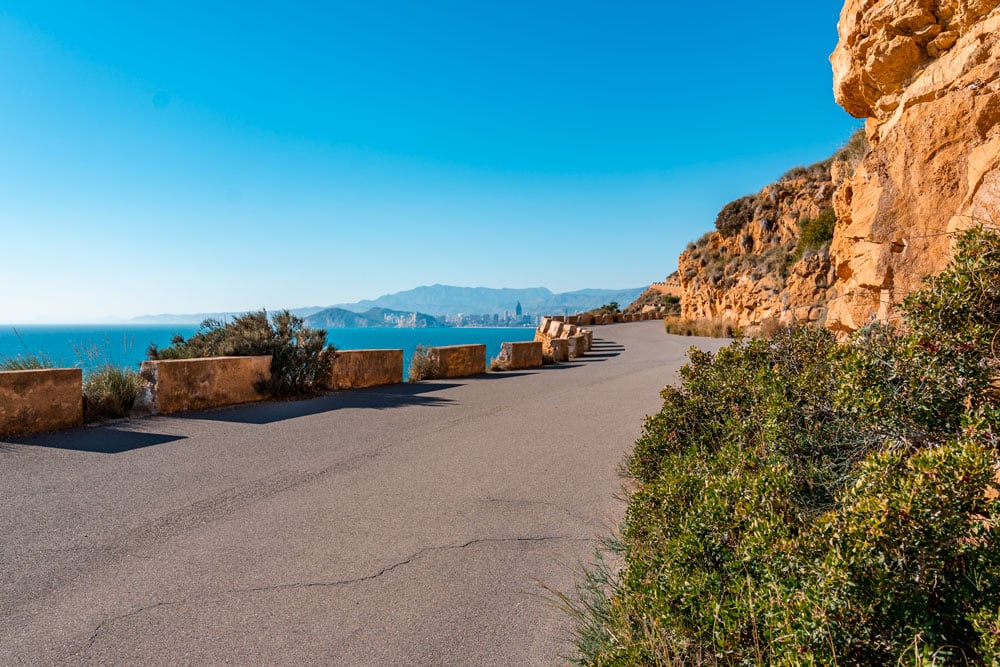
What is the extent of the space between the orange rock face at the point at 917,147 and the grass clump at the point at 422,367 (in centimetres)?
918

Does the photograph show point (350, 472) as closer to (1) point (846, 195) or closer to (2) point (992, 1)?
(1) point (846, 195)

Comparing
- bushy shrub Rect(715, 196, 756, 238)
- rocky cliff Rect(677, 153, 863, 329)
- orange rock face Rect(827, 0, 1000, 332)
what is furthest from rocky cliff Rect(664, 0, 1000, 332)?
bushy shrub Rect(715, 196, 756, 238)

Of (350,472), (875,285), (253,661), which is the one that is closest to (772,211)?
(875,285)

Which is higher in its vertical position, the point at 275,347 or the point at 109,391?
the point at 275,347

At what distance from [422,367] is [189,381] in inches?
224

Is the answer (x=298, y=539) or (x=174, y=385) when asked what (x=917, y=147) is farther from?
(x=174, y=385)

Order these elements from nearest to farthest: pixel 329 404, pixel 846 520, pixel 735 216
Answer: pixel 846 520, pixel 329 404, pixel 735 216

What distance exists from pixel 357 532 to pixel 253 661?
58.9 inches

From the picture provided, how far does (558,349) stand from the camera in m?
18.5

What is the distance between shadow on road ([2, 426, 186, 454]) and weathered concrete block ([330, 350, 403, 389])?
172 inches

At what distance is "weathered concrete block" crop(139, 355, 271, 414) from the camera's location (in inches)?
320

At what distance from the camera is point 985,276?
247 centimetres

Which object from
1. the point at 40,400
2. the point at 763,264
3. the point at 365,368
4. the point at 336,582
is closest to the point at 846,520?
the point at 336,582

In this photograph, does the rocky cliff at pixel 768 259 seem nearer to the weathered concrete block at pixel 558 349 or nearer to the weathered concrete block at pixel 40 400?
the weathered concrete block at pixel 558 349
